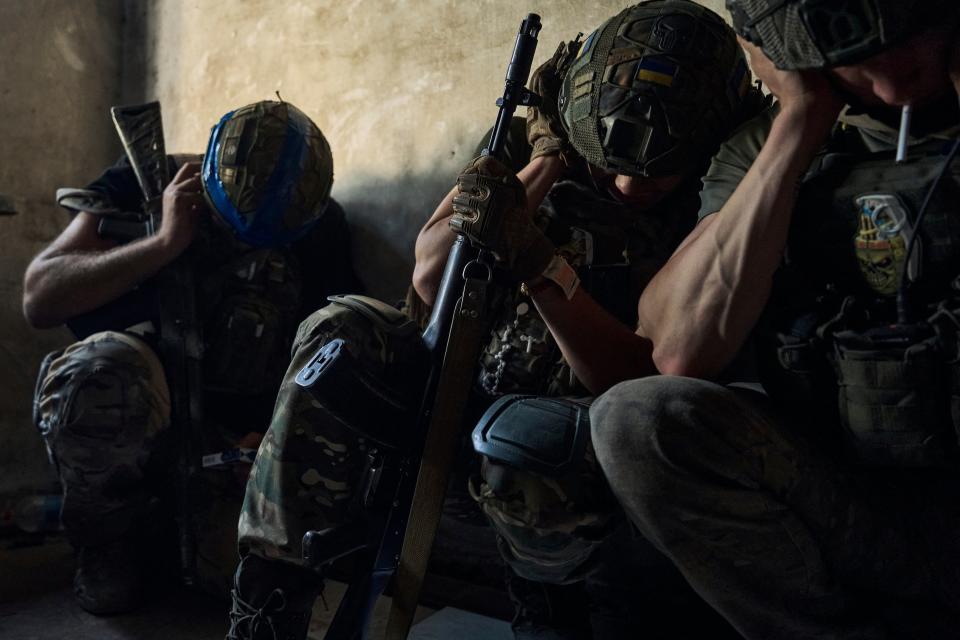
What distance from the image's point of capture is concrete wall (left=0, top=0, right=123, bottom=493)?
231cm

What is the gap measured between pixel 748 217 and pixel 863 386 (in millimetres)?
221

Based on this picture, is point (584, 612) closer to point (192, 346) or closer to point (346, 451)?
point (346, 451)

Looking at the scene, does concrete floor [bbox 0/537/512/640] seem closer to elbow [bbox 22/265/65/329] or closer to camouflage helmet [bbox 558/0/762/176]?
elbow [bbox 22/265/65/329]

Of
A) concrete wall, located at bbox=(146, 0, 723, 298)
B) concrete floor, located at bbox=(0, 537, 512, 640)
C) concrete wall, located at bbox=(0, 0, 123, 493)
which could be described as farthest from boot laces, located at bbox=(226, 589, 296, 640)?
concrete wall, located at bbox=(0, 0, 123, 493)

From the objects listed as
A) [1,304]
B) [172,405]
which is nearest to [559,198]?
[172,405]

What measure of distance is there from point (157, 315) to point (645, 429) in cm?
130

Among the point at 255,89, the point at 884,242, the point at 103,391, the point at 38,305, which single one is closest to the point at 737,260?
the point at 884,242

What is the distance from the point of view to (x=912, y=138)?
33.9 inches

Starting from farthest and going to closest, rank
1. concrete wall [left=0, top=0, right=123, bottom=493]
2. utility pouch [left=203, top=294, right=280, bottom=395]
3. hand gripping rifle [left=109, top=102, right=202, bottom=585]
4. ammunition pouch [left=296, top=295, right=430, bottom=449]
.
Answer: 1. concrete wall [left=0, top=0, right=123, bottom=493]
2. utility pouch [left=203, top=294, right=280, bottom=395]
3. hand gripping rifle [left=109, top=102, right=202, bottom=585]
4. ammunition pouch [left=296, top=295, right=430, bottom=449]

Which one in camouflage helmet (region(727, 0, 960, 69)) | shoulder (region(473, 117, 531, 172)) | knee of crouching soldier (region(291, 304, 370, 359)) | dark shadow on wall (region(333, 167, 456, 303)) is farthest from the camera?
dark shadow on wall (region(333, 167, 456, 303))

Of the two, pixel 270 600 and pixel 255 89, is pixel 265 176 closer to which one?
pixel 255 89

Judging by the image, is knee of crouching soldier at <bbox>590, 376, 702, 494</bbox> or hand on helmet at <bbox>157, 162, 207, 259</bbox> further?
hand on helmet at <bbox>157, 162, 207, 259</bbox>

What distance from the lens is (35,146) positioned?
7.88ft

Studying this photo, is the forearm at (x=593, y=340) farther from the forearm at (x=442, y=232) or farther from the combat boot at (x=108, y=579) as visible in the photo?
the combat boot at (x=108, y=579)
